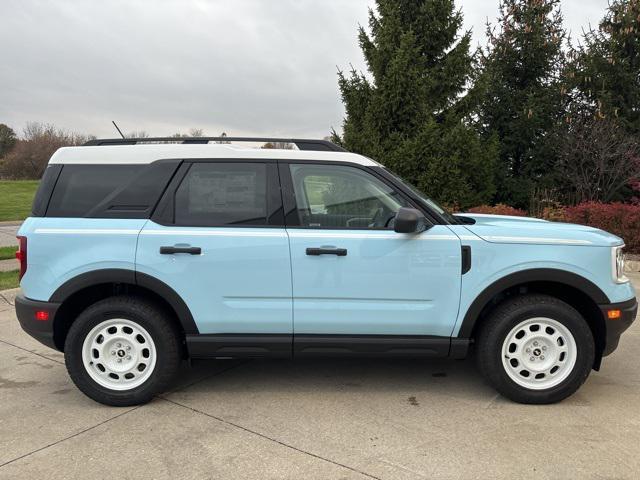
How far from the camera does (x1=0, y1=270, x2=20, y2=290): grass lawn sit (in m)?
7.04

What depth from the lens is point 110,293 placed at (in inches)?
146

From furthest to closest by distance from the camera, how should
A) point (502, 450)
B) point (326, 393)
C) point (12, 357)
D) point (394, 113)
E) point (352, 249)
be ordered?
1. point (394, 113)
2. point (12, 357)
3. point (326, 393)
4. point (352, 249)
5. point (502, 450)

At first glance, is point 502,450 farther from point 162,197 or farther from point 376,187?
point 162,197

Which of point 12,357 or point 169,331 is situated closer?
point 169,331

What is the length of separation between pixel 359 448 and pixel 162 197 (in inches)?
86.4

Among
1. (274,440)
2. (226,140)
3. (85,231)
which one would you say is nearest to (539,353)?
(274,440)

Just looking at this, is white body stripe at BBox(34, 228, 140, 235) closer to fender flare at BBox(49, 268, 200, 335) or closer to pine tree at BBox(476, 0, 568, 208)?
fender flare at BBox(49, 268, 200, 335)

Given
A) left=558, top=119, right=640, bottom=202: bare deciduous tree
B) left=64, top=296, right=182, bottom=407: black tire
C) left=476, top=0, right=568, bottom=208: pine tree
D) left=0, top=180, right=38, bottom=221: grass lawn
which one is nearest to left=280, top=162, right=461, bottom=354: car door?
left=64, top=296, right=182, bottom=407: black tire

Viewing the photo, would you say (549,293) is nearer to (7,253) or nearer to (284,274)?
(284,274)

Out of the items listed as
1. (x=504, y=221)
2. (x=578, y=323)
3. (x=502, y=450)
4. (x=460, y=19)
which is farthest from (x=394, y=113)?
(x=502, y=450)

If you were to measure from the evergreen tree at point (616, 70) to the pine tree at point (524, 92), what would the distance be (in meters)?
0.80

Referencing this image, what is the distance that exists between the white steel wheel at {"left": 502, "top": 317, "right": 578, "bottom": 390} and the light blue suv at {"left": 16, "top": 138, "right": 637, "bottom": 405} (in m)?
0.01

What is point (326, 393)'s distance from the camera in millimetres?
3779

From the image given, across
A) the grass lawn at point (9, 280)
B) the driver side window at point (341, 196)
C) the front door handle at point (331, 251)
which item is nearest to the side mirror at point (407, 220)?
the driver side window at point (341, 196)
